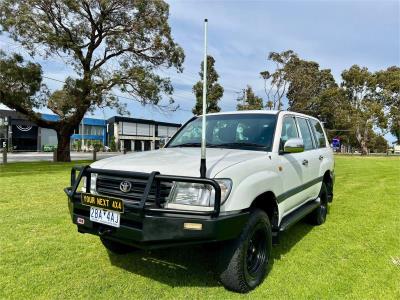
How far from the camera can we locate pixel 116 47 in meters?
21.9

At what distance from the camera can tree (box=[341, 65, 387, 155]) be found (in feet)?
146

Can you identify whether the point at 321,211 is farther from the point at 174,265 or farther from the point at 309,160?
the point at 174,265

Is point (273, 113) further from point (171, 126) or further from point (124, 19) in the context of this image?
point (171, 126)

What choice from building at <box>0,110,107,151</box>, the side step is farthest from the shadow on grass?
building at <box>0,110,107,151</box>

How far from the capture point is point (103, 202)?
3.37m

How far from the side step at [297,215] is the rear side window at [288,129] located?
0.93 metres

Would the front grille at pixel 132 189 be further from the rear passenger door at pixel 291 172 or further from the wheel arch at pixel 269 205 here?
the rear passenger door at pixel 291 172

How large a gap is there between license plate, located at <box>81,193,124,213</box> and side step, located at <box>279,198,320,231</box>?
6.14 feet

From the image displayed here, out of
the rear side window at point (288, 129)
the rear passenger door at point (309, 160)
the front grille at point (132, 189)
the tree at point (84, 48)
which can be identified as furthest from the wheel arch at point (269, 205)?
the tree at point (84, 48)

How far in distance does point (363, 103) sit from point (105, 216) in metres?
48.5

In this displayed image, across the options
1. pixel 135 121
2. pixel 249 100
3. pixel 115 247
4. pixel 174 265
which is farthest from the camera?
pixel 135 121

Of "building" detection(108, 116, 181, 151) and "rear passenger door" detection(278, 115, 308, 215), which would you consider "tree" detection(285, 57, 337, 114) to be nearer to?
"building" detection(108, 116, 181, 151)

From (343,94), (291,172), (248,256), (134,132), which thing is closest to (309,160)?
(291,172)

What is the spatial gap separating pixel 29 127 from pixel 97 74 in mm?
45127
